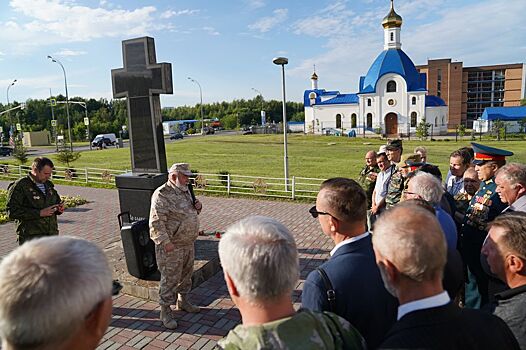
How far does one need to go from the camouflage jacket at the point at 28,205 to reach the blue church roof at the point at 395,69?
52382 millimetres

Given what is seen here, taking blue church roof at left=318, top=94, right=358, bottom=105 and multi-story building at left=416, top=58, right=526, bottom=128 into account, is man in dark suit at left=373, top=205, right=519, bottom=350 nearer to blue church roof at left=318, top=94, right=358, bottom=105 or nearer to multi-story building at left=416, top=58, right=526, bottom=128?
blue church roof at left=318, top=94, right=358, bottom=105

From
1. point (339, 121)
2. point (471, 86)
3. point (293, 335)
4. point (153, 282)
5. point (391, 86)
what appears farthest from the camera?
point (471, 86)

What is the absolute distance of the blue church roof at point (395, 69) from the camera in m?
51.4

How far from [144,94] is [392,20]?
54.5 metres

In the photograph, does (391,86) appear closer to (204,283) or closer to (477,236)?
(204,283)

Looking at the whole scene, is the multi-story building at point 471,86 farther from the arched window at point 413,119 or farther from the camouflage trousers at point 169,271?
the camouflage trousers at point 169,271

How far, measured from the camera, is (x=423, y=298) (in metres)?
1.55

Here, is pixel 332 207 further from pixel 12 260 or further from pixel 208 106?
pixel 208 106

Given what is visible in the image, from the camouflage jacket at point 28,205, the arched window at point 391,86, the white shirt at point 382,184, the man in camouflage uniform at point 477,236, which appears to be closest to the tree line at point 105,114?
the arched window at point 391,86

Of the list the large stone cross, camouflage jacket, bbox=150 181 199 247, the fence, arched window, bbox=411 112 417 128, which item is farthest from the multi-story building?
camouflage jacket, bbox=150 181 199 247

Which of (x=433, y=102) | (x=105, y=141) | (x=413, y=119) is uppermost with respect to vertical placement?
(x=433, y=102)

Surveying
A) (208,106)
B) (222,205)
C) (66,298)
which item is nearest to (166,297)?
(66,298)

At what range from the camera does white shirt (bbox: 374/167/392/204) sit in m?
5.97

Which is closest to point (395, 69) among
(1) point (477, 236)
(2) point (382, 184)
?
(2) point (382, 184)
